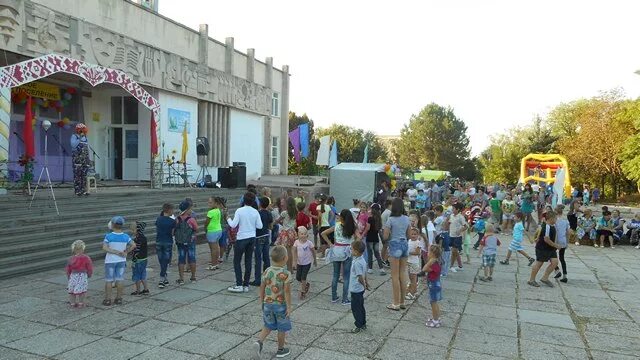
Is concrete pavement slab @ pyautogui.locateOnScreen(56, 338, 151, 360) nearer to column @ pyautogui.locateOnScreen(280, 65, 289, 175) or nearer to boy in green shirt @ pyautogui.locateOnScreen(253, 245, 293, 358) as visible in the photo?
boy in green shirt @ pyautogui.locateOnScreen(253, 245, 293, 358)

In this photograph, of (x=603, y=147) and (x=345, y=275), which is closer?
(x=345, y=275)

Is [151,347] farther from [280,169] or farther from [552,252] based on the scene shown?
[280,169]

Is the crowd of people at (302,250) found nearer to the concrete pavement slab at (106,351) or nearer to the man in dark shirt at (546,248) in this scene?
the man in dark shirt at (546,248)

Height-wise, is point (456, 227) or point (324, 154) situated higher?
point (324, 154)

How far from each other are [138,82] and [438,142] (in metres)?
59.0

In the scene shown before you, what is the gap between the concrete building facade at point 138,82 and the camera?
562 inches

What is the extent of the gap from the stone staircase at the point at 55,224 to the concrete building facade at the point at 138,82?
2474 mm

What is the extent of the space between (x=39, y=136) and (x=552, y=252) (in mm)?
17333

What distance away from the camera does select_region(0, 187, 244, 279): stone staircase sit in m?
8.99

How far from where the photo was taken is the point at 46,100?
662 inches

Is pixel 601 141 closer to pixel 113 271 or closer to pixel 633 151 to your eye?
pixel 633 151

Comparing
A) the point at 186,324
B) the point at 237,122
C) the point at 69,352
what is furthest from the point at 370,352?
the point at 237,122

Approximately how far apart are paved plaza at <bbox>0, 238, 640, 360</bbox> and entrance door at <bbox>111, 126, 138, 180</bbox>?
11.5m

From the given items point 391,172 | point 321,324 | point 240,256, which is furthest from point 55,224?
point 391,172
